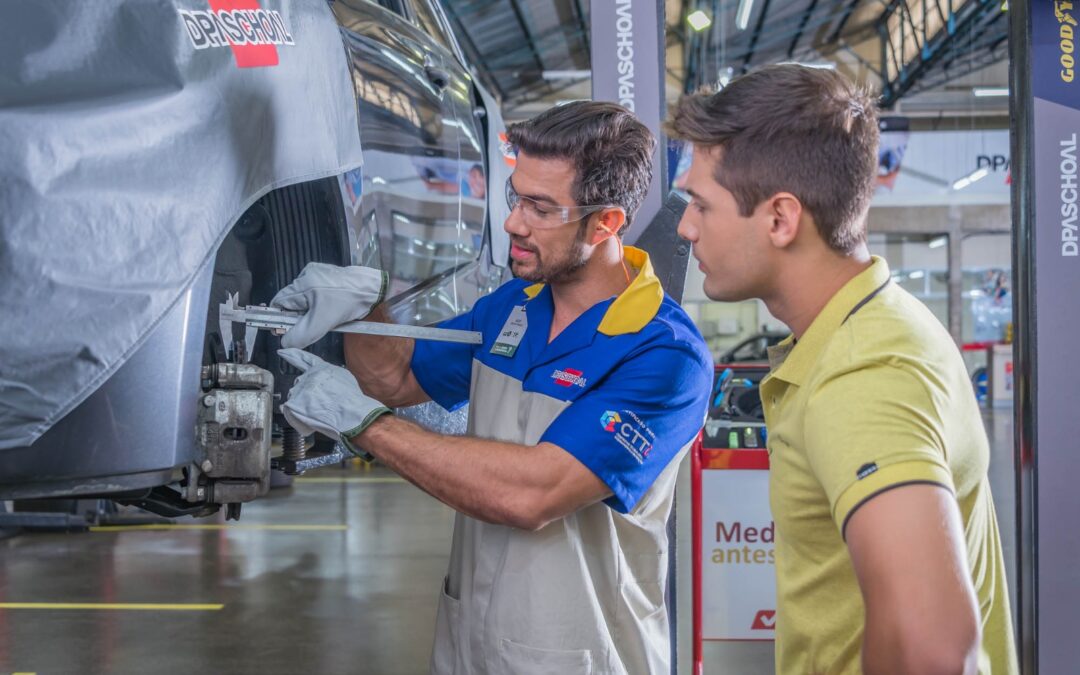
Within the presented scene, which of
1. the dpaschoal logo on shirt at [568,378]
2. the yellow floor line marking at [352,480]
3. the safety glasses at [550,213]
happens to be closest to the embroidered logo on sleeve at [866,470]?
the dpaschoal logo on shirt at [568,378]

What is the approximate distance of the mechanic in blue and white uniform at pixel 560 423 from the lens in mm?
1670

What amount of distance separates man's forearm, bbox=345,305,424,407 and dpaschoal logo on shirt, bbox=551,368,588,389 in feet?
1.36

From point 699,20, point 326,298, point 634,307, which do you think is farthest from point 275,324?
point 699,20

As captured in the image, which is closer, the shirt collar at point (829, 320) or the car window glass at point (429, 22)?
the shirt collar at point (829, 320)

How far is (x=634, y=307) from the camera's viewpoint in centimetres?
183

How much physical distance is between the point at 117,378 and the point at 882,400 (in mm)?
1207

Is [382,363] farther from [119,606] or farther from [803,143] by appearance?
[119,606]

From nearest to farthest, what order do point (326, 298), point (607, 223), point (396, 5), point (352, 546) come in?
point (326, 298), point (607, 223), point (396, 5), point (352, 546)

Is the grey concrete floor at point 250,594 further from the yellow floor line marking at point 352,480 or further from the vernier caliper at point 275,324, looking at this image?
the vernier caliper at point 275,324

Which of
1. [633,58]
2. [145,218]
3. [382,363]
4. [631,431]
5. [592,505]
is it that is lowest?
[592,505]

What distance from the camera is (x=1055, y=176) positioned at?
2.79 metres

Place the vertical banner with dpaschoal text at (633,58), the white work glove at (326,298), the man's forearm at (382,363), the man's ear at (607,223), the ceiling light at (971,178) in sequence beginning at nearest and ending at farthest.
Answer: the white work glove at (326,298) → the man's ear at (607,223) → the man's forearm at (382,363) → the vertical banner with dpaschoal text at (633,58) → the ceiling light at (971,178)

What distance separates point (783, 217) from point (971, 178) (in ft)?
65.3

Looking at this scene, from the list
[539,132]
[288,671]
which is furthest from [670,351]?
[288,671]
